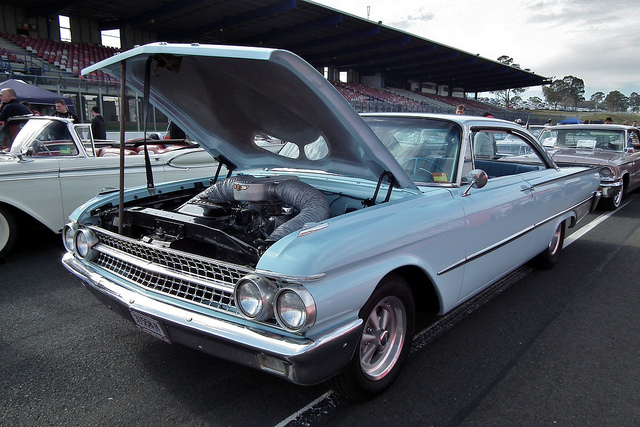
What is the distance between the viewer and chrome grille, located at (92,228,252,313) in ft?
7.08

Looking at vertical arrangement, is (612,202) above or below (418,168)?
below

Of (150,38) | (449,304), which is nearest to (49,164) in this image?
(449,304)

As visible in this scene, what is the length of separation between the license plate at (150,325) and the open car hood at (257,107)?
4.59 ft

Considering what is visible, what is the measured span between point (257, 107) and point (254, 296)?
1.62 metres

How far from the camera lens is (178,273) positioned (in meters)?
2.31

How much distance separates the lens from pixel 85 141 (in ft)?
18.5

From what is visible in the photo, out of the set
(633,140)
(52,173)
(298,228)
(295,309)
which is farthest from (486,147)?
(633,140)

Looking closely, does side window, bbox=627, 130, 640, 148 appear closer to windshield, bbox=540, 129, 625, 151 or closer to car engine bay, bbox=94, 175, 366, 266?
windshield, bbox=540, 129, 625, 151

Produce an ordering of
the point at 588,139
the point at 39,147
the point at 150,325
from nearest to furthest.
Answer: the point at 150,325, the point at 39,147, the point at 588,139

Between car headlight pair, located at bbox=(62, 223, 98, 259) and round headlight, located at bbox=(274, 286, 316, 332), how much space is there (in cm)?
153

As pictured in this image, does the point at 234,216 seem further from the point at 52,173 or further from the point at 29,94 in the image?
the point at 29,94

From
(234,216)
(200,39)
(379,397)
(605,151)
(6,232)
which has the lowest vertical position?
(379,397)

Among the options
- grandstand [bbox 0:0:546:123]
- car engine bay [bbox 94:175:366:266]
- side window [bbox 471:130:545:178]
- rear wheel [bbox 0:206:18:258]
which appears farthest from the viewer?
grandstand [bbox 0:0:546:123]

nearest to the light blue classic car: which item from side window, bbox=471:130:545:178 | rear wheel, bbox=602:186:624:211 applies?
side window, bbox=471:130:545:178
